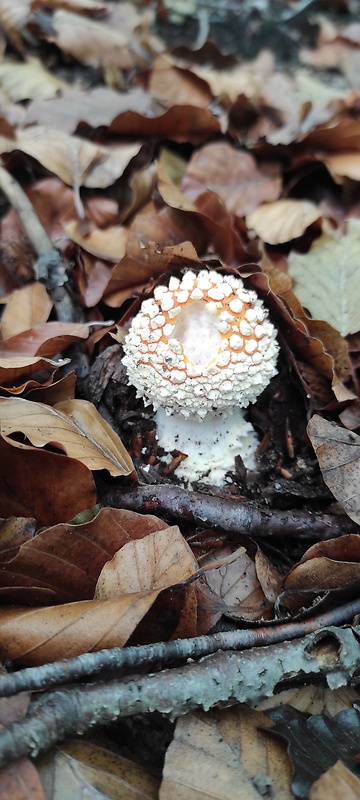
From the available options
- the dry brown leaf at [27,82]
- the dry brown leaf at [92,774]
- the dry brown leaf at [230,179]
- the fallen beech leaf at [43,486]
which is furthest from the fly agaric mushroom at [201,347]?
the dry brown leaf at [27,82]

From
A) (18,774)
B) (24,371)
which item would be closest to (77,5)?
(24,371)

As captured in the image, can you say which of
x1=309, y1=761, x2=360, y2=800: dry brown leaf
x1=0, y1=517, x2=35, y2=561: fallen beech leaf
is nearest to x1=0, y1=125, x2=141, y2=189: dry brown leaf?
x1=0, y1=517, x2=35, y2=561: fallen beech leaf

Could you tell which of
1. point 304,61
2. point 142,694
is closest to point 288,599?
point 142,694

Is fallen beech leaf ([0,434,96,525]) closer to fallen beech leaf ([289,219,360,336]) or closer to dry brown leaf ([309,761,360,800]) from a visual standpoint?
dry brown leaf ([309,761,360,800])

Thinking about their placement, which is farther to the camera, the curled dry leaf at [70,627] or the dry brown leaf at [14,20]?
the dry brown leaf at [14,20]

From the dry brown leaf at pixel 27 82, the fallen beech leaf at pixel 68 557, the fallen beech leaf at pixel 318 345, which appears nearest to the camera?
the fallen beech leaf at pixel 68 557

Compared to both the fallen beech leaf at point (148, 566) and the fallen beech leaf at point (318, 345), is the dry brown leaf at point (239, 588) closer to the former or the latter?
the fallen beech leaf at point (148, 566)

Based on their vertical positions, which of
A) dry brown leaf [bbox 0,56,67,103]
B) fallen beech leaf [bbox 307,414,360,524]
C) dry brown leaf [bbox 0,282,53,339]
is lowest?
dry brown leaf [bbox 0,282,53,339]
